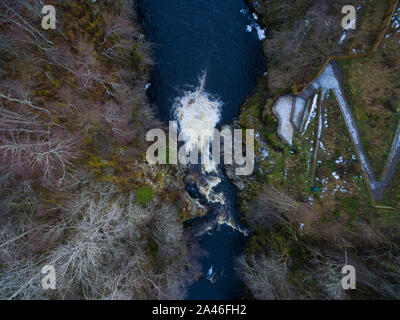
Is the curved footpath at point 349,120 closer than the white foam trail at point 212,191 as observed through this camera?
Yes

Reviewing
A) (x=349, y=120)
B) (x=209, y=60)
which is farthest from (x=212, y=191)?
(x=349, y=120)

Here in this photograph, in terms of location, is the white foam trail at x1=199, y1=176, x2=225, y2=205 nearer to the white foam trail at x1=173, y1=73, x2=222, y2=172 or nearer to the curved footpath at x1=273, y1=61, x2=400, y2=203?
the white foam trail at x1=173, y1=73, x2=222, y2=172

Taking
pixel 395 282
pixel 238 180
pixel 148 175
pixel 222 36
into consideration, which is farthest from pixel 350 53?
pixel 148 175

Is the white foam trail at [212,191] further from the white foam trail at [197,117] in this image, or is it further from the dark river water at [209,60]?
the dark river water at [209,60]

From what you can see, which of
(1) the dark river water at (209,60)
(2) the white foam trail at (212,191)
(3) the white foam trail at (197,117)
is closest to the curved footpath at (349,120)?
(1) the dark river water at (209,60)
